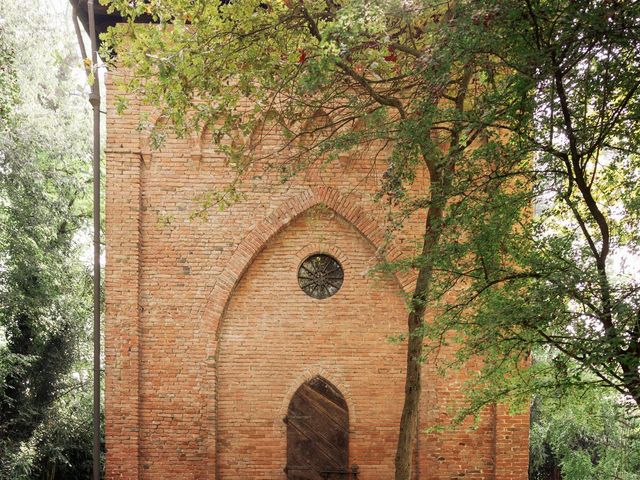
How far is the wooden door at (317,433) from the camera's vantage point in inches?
334

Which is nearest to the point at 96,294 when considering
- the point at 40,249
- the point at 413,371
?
the point at 413,371

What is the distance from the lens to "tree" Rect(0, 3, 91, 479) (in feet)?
40.4

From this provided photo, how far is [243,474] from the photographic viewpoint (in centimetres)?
845

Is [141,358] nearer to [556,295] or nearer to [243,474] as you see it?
[243,474]

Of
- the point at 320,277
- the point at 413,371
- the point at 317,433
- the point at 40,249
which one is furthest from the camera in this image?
the point at 40,249

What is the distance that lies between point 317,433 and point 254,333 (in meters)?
1.76

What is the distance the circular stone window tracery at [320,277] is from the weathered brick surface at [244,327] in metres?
0.12

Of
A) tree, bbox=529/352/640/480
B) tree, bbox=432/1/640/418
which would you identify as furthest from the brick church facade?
tree, bbox=432/1/640/418

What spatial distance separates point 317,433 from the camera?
337 inches

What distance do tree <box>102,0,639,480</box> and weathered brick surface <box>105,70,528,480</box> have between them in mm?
1913

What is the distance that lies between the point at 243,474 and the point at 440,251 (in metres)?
5.00

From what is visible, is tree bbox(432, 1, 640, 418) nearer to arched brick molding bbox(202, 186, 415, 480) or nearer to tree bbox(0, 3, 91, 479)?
arched brick molding bbox(202, 186, 415, 480)

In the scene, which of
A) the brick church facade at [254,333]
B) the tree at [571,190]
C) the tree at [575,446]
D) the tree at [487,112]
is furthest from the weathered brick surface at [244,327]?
the tree at [571,190]

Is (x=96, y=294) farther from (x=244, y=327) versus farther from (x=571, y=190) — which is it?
(x=571, y=190)
